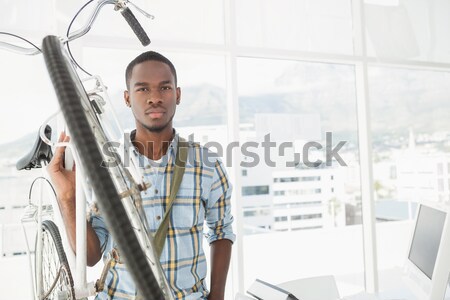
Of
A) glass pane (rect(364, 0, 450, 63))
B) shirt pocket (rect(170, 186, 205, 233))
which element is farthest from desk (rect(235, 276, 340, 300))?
glass pane (rect(364, 0, 450, 63))

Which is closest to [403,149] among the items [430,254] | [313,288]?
[313,288]

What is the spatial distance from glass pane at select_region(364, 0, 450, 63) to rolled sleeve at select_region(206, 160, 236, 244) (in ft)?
8.61

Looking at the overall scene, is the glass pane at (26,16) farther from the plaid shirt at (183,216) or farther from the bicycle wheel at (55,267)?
the plaid shirt at (183,216)

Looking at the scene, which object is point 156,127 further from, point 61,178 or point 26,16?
point 26,16

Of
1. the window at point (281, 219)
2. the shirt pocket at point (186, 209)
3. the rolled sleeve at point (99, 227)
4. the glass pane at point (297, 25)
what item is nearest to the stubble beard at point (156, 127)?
the shirt pocket at point (186, 209)

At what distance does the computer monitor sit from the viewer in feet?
4.07

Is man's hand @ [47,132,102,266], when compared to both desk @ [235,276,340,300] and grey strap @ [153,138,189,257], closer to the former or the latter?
grey strap @ [153,138,189,257]

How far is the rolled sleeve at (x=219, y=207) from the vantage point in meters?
1.30

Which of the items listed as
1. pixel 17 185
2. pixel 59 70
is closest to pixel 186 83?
pixel 17 185

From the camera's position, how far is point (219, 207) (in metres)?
1.32

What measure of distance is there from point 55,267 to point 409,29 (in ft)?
11.8

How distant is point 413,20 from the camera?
3.63 m

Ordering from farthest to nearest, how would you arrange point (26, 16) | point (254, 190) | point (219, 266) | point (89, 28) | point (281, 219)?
point (281, 219) → point (254, 190) → point (26, 16) → point (219, 266) → point (89, 28)

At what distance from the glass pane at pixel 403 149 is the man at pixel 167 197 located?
259 centimetres
